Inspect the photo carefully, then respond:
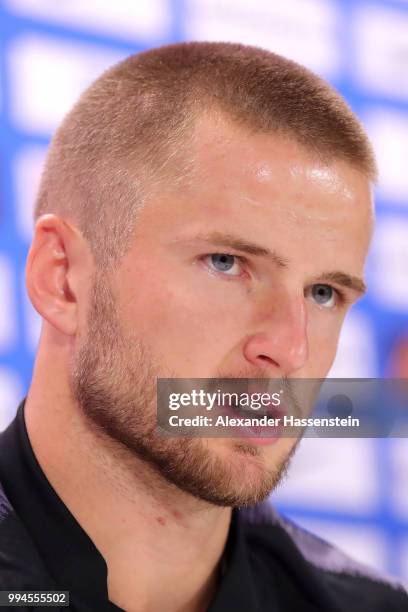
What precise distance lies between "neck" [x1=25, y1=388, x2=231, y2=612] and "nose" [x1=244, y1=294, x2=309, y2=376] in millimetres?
224

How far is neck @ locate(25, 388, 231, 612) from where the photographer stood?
108 centimetres

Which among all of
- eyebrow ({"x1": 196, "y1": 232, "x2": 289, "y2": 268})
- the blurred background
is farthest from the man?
the blurred background

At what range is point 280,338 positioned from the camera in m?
1.02

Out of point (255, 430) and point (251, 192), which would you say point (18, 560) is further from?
point (251, 192)

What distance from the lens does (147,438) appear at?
105 cm

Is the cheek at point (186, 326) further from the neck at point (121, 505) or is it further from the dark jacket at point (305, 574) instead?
the dark jacket at point (305, 574)

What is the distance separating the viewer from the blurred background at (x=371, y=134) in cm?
155

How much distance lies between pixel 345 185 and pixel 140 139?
290mm

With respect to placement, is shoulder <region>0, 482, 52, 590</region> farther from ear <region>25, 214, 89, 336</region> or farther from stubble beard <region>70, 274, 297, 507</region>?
ear <region>25, 214, 89, 336</region>

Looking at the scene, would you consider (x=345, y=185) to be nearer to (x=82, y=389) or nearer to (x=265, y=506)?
(x=82, y=389)

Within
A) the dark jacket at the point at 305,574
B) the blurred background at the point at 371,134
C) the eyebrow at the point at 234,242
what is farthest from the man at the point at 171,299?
the blurred background at the point at 371,134

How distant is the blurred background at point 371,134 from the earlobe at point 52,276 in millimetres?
432

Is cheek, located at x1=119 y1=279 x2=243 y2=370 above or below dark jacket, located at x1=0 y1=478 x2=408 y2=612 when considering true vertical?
above

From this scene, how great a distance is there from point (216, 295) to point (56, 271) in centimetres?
24
